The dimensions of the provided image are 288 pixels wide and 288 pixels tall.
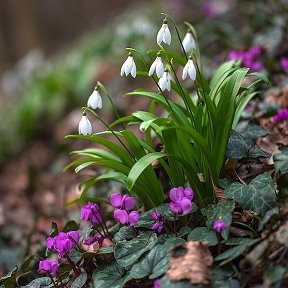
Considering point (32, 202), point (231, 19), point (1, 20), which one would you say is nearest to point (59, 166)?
point (32, 202)

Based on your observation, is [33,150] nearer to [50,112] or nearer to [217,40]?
[50,112]

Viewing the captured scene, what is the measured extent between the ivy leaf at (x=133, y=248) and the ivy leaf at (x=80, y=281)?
0.15 meters

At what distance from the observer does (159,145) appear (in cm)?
224

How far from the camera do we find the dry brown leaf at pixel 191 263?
145 centimetres

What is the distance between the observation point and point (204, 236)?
5.41ft

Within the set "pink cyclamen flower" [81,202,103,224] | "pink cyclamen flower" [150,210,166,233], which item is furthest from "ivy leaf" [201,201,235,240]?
"pink cyclamen flower" [81,202,103,224]

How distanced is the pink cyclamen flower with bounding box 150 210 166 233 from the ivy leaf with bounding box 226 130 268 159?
375 millimetres

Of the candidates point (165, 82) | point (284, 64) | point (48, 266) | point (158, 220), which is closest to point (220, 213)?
point (158, 220)

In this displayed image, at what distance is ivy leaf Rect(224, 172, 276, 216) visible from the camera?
5.39 ft

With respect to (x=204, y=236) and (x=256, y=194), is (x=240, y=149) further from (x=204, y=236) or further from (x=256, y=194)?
(x=204, y=236)

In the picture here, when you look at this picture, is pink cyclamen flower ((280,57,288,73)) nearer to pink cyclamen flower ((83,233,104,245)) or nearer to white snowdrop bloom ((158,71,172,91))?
white snowdrop bloom ((158,71,172,91))

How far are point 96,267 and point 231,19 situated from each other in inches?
151

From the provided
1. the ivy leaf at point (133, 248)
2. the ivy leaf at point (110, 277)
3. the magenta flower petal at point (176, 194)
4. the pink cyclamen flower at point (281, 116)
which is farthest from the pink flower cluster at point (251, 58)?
the ivy leaf at point (110, 277)

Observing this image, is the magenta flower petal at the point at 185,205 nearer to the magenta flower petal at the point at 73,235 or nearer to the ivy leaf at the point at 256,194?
the ivy leaf at the point at 256,194
